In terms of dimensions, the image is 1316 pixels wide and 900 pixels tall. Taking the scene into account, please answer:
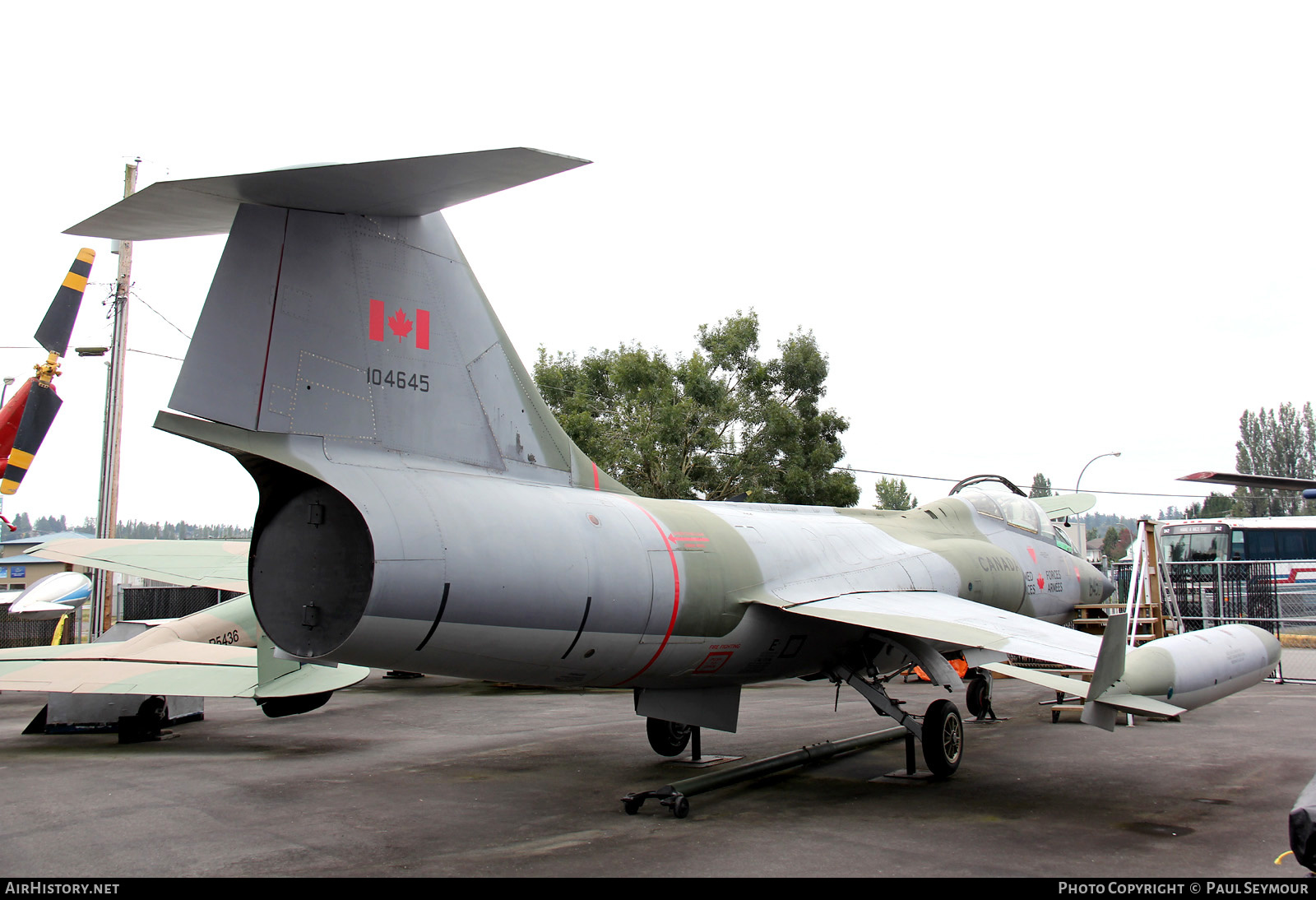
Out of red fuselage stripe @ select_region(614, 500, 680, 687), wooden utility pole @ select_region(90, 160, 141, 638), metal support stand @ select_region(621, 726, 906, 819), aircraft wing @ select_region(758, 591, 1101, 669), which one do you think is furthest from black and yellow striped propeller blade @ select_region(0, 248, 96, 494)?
aircraft wing @ select_region(758, 591, 1101, 669)

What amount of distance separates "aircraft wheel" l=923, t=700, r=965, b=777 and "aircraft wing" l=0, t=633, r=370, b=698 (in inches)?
227

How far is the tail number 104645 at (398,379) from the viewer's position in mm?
5590

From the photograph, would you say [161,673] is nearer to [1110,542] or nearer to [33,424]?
[33,424]

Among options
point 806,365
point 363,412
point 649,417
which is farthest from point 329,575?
point 806,365

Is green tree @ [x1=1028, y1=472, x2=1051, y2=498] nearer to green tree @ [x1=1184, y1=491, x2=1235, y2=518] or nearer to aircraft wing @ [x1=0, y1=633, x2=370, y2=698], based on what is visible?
green tree @ [x1=1184, y1=491, x2=1235, y2=518]

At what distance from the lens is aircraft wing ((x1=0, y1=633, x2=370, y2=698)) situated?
945 centimetres

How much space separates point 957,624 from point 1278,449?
76.3 meters

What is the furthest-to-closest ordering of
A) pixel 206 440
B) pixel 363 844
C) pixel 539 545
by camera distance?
pixel 363 844 → pixel 539 545 → pixel 206 440

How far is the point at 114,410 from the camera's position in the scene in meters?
17.3

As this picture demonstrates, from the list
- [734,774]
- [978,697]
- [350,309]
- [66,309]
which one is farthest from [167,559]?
[978,697]

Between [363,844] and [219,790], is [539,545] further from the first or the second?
[219,790]

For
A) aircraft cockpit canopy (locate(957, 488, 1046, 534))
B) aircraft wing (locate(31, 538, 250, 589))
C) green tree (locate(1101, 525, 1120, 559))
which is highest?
aircraft cockpit canopy (locate(957, 488, 1046, 534))

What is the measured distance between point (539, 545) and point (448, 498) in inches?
26.2
